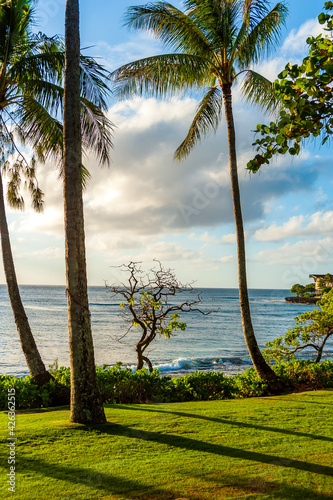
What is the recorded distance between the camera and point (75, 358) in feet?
17.7

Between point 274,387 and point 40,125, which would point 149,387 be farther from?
point 40,125

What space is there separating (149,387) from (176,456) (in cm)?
423

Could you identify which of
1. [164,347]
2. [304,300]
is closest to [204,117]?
[164,347]

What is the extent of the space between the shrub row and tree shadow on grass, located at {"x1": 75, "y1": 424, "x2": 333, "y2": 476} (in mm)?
2780

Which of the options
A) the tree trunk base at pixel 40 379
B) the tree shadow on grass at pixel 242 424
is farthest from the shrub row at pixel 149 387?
the tree shadow on grass at pixel 242 424

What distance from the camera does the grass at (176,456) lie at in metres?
3.54

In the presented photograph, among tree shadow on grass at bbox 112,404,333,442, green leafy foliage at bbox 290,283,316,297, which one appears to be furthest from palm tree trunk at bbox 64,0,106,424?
green leafy foliage at bbox 290,283,316,297

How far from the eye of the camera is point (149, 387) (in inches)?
332

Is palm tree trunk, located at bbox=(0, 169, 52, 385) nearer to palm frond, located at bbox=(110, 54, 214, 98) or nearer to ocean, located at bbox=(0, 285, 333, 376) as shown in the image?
palm frond, located at bbox=(110, 54, 214, 98)

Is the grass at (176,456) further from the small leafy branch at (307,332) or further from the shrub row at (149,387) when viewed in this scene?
the small leafy branch at (307,332)

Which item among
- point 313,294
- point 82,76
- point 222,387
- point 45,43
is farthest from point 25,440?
point 313,294

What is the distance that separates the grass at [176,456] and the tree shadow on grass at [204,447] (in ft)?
0.03

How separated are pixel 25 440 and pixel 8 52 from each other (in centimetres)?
796

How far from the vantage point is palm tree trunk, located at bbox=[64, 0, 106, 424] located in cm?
538
